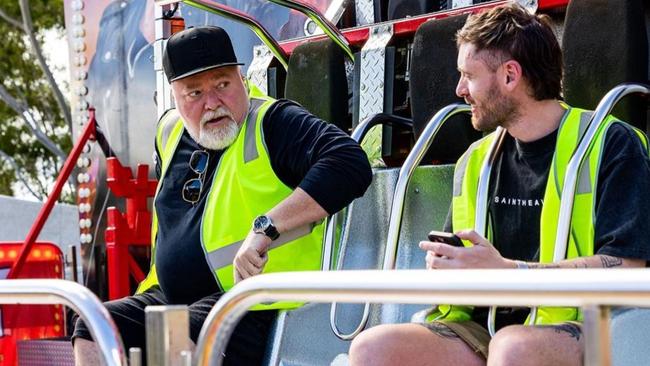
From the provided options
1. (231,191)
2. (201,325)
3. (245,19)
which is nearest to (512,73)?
(231,191)

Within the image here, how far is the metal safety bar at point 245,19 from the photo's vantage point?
4.09m

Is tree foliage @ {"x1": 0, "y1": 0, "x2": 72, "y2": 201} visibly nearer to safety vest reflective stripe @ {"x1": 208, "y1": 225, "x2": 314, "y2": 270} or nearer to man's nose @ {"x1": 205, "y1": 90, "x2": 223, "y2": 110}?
man's nose @ {"x1": 205, "y1": 90, "x2": 223, "y2": 110}

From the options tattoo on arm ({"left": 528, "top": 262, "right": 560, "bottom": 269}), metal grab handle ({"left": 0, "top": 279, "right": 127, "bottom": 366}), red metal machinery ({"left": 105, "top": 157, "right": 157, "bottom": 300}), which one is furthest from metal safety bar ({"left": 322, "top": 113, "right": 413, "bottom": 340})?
red metal machinery ({"left": 105, "top": 157, "right": 157, "bottom": 300})

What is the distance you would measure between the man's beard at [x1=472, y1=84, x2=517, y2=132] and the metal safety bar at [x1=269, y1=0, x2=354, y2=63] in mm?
1108

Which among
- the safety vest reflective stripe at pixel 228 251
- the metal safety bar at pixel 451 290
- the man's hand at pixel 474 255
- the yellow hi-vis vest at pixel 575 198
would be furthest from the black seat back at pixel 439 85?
the metal safety bar at pixel 451 290

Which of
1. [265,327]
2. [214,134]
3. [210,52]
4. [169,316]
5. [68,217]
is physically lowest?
[68,217]

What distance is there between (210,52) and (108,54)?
7.63ft

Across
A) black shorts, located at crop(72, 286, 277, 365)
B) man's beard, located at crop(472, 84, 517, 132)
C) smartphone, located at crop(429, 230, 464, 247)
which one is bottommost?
black shorts, located at crop(72, 286, 277, 365)

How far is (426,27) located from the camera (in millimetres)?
3734

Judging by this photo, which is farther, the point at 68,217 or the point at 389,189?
the point at 68,217

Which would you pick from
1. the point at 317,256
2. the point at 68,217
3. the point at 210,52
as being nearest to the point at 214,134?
the point at 210,52

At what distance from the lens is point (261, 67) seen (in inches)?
176

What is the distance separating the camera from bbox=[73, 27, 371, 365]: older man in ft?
10.5

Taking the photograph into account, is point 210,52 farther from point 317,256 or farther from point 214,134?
point 317,256
